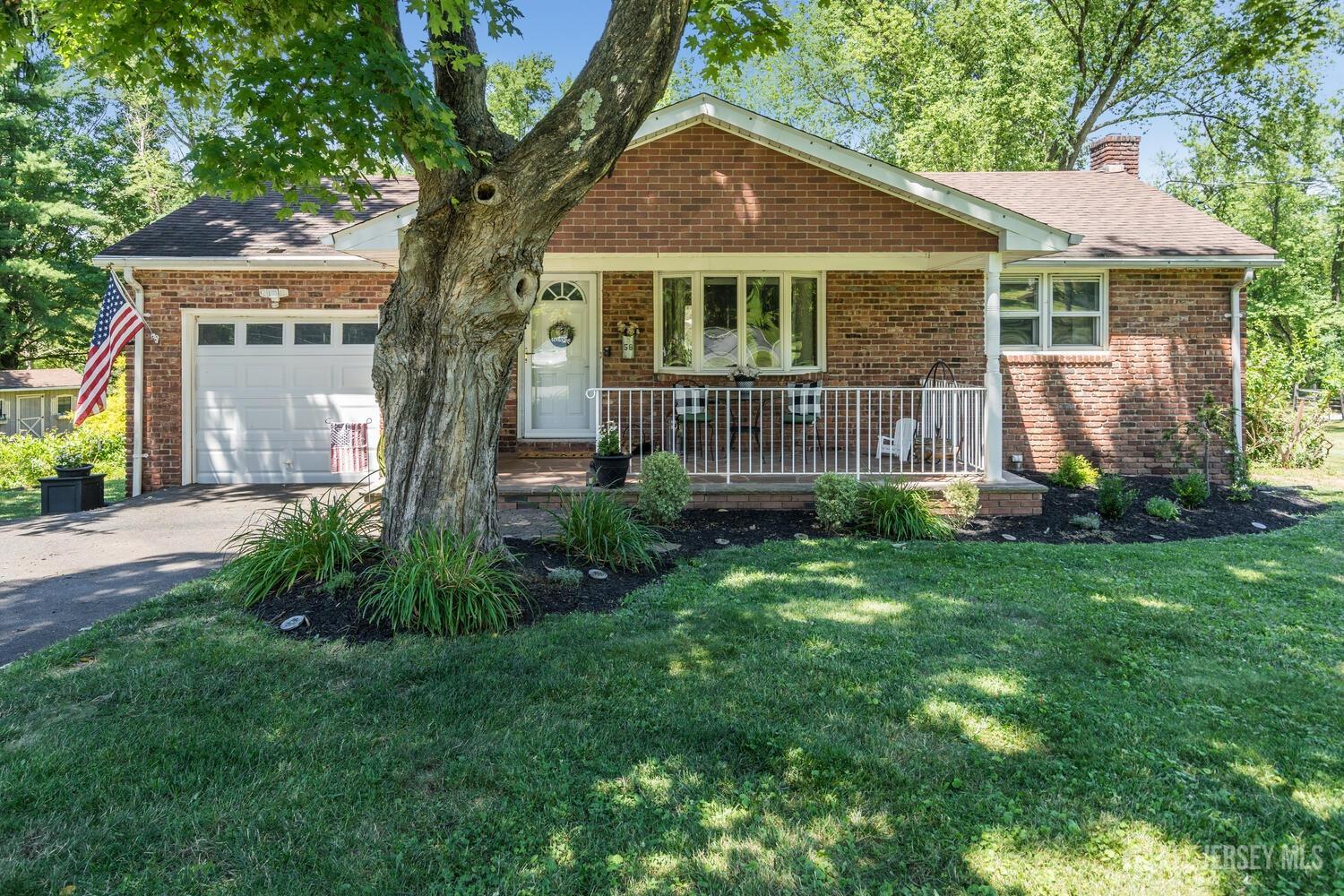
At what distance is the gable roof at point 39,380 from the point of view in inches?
955

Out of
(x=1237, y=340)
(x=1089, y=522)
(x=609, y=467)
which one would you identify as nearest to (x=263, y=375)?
(x=609, y=467)

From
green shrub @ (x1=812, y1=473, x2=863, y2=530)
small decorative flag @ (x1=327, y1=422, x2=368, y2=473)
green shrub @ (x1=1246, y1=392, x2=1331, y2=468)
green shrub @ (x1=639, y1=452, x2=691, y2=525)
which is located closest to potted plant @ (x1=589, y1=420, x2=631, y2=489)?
green shrub @ (x1=639, y1=452, x2=691, y2=525)

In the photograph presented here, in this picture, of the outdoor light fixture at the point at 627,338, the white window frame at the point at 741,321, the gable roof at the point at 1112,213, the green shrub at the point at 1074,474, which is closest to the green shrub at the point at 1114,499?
the green shrub at the point at 1074,474

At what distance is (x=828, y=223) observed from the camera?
8.25 m

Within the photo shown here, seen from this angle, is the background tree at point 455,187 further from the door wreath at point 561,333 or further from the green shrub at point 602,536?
the door wreath at point 561,333

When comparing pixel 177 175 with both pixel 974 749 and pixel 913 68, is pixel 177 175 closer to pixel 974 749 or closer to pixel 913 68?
pixel 913 68

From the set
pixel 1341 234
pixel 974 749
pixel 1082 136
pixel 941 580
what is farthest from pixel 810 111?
pixel 974 749

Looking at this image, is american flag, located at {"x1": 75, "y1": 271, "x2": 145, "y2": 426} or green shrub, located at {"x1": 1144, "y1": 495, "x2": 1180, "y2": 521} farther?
american flag, located at {"x1": 75, "y1": 271, "x2": 145, "y2": 426}

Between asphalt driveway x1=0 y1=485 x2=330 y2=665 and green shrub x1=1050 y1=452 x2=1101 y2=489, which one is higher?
green shrub x1=1050 y1=452 x2=1101 y2=489

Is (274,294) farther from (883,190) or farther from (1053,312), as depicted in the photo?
(1053,312)

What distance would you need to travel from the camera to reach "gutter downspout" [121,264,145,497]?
405 inches

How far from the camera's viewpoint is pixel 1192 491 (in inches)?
352

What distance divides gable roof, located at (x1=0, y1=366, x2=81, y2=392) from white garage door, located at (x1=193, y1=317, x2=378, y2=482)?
18.6 m

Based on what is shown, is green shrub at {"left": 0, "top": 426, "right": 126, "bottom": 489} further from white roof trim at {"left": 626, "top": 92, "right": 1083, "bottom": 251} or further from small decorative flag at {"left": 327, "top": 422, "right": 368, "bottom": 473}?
white roof trim at {"left": 626, "top": 92, "right": 1083, "bottom": 251}
